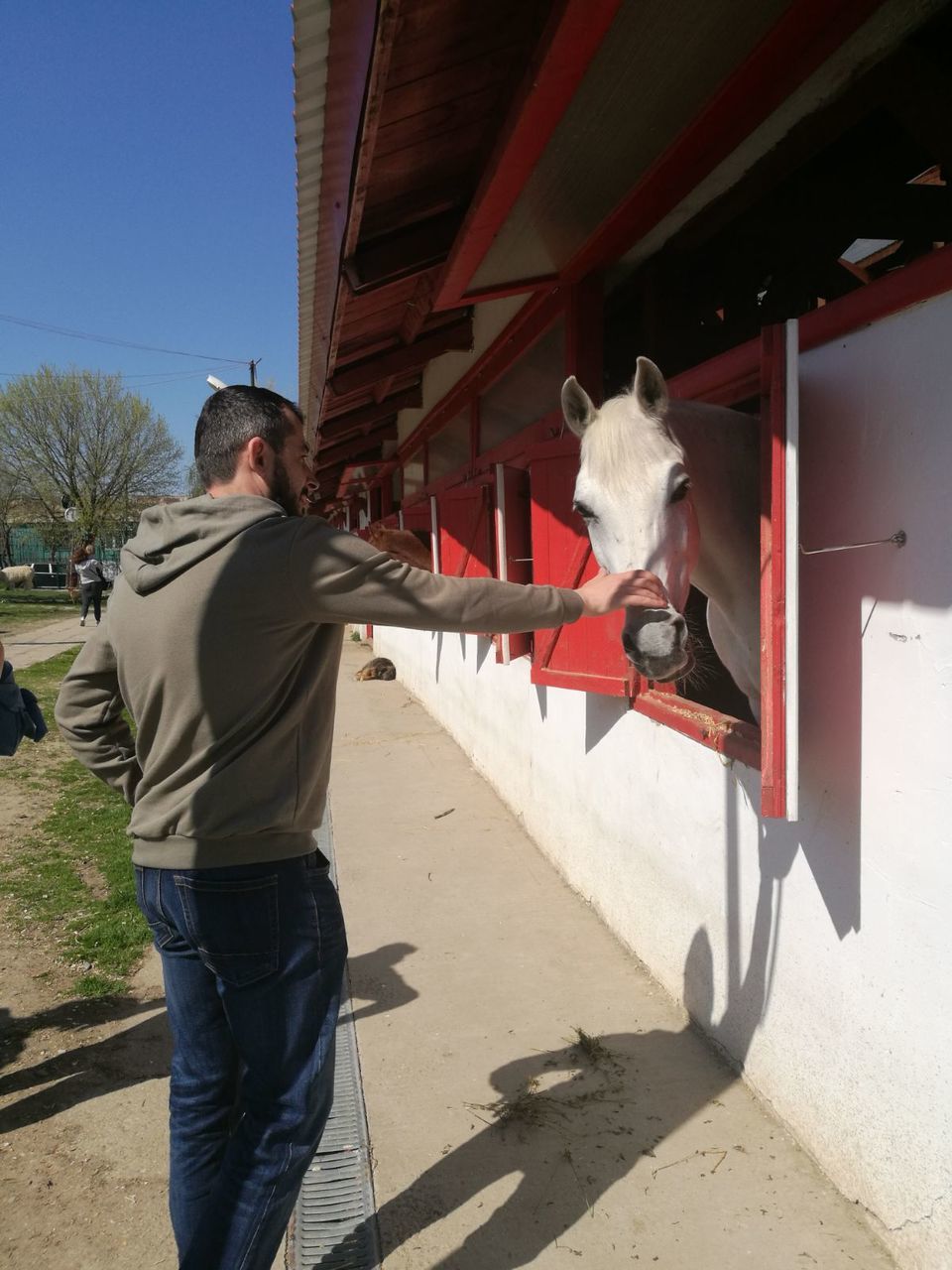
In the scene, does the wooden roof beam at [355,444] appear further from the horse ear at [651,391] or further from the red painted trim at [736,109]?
the horse ear at [651,391]

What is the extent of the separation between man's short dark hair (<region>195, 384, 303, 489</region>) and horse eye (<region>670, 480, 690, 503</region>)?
940mm

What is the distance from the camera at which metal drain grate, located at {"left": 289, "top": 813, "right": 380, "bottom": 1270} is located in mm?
2068

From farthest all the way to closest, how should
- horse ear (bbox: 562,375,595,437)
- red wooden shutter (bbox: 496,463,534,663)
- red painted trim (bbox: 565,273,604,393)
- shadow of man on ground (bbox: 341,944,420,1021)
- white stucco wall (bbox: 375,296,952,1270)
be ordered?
red wooden shutter (bbox: 496,463,534,663) → red painted trim (bbox: 565,273,604,393) → shadow of man on ground (bbox: 341,944,420,1021) → horse ear (bbox: 562,375,595,437) → white stucco wall (bbox: 375,296,952,1270)

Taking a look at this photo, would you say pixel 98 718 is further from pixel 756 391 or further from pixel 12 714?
pixel 756 391

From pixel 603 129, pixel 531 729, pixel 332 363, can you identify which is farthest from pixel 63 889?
pixel 603 129

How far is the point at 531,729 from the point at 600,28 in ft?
12.2

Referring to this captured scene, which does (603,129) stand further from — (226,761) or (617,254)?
(226,761)

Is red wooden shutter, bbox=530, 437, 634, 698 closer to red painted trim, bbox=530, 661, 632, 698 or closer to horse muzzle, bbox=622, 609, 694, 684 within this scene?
red painted trim, bbox=530, 661, 632, 698

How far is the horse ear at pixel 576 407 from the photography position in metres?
2.29

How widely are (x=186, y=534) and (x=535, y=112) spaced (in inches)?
55.6

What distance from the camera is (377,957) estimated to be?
3.66 m

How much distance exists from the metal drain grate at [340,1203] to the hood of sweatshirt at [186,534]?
1.72m

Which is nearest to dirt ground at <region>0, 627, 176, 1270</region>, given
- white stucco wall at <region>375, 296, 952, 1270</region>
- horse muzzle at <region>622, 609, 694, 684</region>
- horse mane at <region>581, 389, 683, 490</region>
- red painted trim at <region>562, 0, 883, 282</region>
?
white stucco wall at <region>375, 296, 952, 1270</region>

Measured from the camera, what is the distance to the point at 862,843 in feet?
6.49
